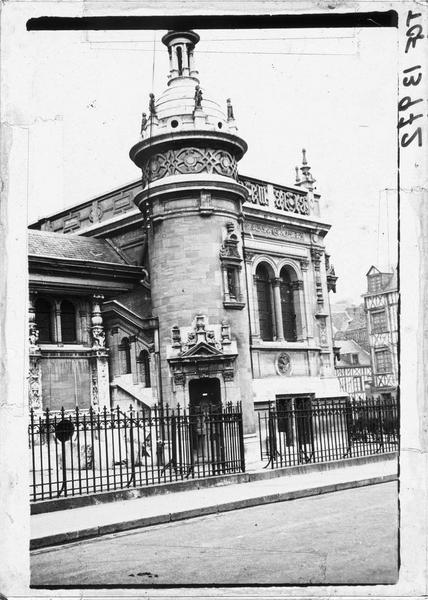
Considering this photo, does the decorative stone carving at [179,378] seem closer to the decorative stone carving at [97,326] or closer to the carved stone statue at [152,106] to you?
the decorative stone carving at [97,326]

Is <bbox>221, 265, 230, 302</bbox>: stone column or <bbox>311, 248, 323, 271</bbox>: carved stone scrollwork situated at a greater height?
<bbox>311, 248, 323, 271</bbox>: carved stone scrollwork

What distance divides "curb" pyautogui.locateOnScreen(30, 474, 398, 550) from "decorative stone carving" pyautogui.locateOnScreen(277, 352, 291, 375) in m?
10.7

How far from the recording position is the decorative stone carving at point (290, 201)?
29.0 meters

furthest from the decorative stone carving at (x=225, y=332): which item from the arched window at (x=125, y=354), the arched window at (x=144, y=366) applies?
the arched window at (x=125, y=354)

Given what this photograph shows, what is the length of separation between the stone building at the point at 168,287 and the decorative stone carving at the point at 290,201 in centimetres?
216

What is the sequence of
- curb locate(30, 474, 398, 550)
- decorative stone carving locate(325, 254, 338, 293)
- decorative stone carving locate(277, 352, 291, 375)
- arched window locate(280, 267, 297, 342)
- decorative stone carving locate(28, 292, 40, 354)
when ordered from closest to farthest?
curb locate(30, 474, 398, 550)
decorative stone carving locate(28, 292, 40, 354)
decorative stone carving locate(277, 352, 291, 375)
arched window locate(280, 267, 297, 342)
decorative stone carving locate(325, 254, 338, 293)

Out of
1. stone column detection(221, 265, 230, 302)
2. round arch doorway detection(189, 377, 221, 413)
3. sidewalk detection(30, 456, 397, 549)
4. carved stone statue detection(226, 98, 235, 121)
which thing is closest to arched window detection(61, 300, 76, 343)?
round arch doorway detection(189, 377, 221, 413)

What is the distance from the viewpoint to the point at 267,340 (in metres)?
27.9

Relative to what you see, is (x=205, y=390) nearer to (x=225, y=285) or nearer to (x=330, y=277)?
(x=225, y=285)

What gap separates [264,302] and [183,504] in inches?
605

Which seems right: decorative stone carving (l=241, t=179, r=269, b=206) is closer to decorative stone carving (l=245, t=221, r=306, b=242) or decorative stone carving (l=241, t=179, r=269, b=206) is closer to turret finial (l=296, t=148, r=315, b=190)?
decorative stone carving (l=245, t=221, r=306, b=242)

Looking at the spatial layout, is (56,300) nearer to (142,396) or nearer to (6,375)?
(142,396)

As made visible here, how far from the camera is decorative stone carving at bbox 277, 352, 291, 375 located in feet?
90.1

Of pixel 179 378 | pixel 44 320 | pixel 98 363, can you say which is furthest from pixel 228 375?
pixel 44 320
